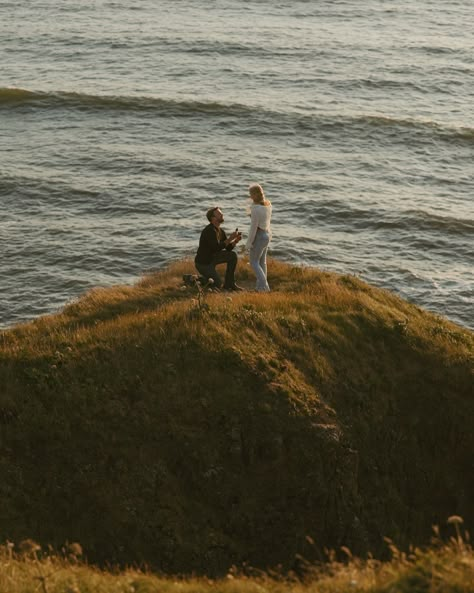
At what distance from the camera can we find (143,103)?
52625 millimetres

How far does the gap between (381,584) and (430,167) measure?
37.3 m

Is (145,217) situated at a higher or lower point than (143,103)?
lower

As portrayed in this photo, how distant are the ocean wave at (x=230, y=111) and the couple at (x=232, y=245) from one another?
1130 inches

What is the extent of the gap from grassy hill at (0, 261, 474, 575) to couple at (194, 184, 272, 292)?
6.91 feet

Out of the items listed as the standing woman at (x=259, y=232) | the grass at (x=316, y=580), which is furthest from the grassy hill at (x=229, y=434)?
the grass at (x=316, y=580)

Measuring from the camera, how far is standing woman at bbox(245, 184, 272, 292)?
68.2 feet

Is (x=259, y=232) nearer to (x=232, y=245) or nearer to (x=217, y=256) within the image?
(x=232, y=245)

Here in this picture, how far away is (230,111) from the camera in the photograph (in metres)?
51.8

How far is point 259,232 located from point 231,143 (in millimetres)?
26760

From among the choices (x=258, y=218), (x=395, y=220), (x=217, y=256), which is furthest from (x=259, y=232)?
(x=395, y=220)

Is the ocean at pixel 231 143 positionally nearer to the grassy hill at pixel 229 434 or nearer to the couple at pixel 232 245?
the couple at pixel 232 245

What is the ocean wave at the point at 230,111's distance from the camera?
4928cm

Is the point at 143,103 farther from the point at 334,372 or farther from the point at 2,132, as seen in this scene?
the point at 334,372

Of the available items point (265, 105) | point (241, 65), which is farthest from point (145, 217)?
point (241, 65)
